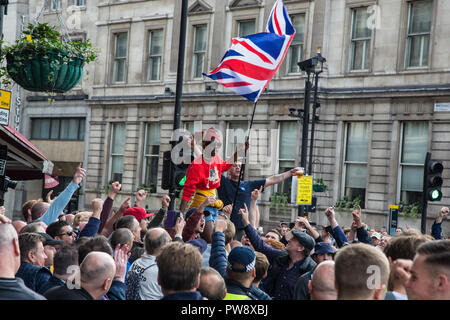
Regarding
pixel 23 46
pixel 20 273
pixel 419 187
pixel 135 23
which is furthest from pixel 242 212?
pixel 135 23

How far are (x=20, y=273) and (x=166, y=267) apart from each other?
2082 millimetres

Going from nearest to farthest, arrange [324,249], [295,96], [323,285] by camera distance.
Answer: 1. [323,285]
2. [324,249]
3. [295,96]

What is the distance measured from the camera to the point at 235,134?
29266mm

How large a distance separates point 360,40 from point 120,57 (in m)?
12.9

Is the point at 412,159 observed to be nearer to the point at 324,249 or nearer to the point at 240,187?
the point at 240,187

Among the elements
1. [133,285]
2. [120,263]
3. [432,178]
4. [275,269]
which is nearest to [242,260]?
[120,263]

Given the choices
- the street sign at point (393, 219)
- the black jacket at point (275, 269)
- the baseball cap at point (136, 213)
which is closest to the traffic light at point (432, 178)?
the baseball cap at point (136, 213)

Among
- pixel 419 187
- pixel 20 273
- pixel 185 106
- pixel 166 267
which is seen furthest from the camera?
pixel 185 106

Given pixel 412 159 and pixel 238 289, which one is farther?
pixel 412 159

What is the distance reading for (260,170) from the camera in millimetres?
28422

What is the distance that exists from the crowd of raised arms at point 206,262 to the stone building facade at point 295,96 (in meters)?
16.1

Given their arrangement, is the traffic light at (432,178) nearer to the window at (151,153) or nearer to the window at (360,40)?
the window at (360,40)

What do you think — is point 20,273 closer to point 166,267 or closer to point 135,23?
point 166,267

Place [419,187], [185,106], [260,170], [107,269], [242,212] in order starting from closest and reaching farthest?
[107,269] < [242,212] < [419,187] < [260,170] < [185,106]
